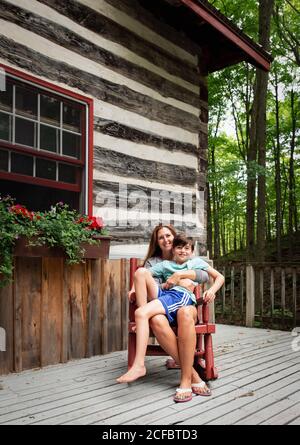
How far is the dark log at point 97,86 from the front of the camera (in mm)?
3756

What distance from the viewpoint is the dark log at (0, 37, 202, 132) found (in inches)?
148

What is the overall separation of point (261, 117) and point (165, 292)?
723 cm

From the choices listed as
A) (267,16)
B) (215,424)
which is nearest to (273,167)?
(267,16)

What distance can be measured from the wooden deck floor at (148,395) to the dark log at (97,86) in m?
2.95

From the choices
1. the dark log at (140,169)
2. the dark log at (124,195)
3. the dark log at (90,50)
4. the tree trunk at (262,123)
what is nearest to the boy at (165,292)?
the dark log at (124,195)

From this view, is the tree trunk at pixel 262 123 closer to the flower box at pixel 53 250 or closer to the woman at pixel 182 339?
the flower box at pixel 53 250

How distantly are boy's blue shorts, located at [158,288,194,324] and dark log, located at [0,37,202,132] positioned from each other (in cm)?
259

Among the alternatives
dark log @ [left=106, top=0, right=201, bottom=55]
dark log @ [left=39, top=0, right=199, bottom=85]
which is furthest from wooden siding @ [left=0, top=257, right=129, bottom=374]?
dark log @ [left=106, top=0, right=201, bottom=55]

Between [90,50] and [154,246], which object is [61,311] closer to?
[154,246]

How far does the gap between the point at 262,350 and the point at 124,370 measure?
1836 mm

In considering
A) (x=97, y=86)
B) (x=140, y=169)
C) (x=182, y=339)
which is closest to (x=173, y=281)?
(x=182, y=339)

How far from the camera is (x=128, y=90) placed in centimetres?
488

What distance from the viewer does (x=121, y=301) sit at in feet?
14.4

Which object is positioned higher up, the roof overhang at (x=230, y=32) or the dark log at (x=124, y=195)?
the roof overhang at (x=230, y=32)
